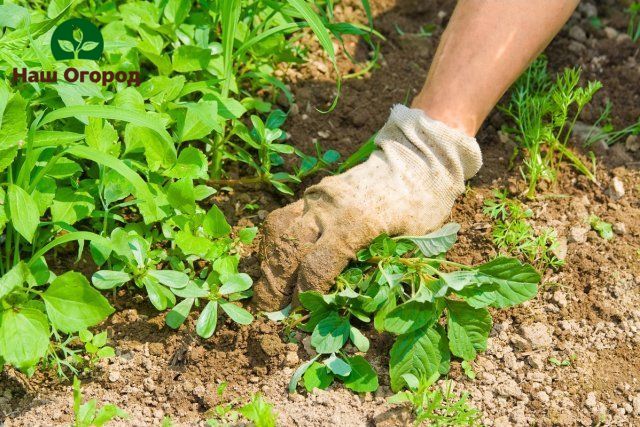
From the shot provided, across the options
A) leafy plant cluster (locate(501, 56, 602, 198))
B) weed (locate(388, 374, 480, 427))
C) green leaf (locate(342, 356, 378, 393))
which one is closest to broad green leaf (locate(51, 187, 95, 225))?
green leaf (locate(342, 356, 378, 393))

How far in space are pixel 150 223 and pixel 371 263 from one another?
0.65 meters

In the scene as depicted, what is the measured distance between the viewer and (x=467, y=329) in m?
2.14

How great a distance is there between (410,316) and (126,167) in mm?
821

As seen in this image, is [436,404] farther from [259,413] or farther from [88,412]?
[88,412]

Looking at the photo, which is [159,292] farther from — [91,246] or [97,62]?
[97,62]

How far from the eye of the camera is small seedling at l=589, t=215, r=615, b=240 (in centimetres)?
248

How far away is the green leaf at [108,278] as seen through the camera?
6.89 ft

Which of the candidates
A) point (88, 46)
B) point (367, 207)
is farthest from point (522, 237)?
point (88, 46)

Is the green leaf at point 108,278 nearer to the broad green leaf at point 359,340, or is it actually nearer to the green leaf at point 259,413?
the green leaf at point 259,413

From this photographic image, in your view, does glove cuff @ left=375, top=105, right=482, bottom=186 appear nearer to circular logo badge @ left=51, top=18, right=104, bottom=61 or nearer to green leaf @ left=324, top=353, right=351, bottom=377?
green leaf @ left=324, top=353, right=351, bottom=377

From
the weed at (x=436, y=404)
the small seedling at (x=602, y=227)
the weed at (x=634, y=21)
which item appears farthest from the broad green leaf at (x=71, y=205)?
the weed at (x=634, y=21)

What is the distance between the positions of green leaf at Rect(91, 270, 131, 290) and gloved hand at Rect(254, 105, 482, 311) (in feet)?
1.23

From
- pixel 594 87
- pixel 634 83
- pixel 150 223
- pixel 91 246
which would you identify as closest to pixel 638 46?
pixel 634 83

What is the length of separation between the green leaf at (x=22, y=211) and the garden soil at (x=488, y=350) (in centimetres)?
39
